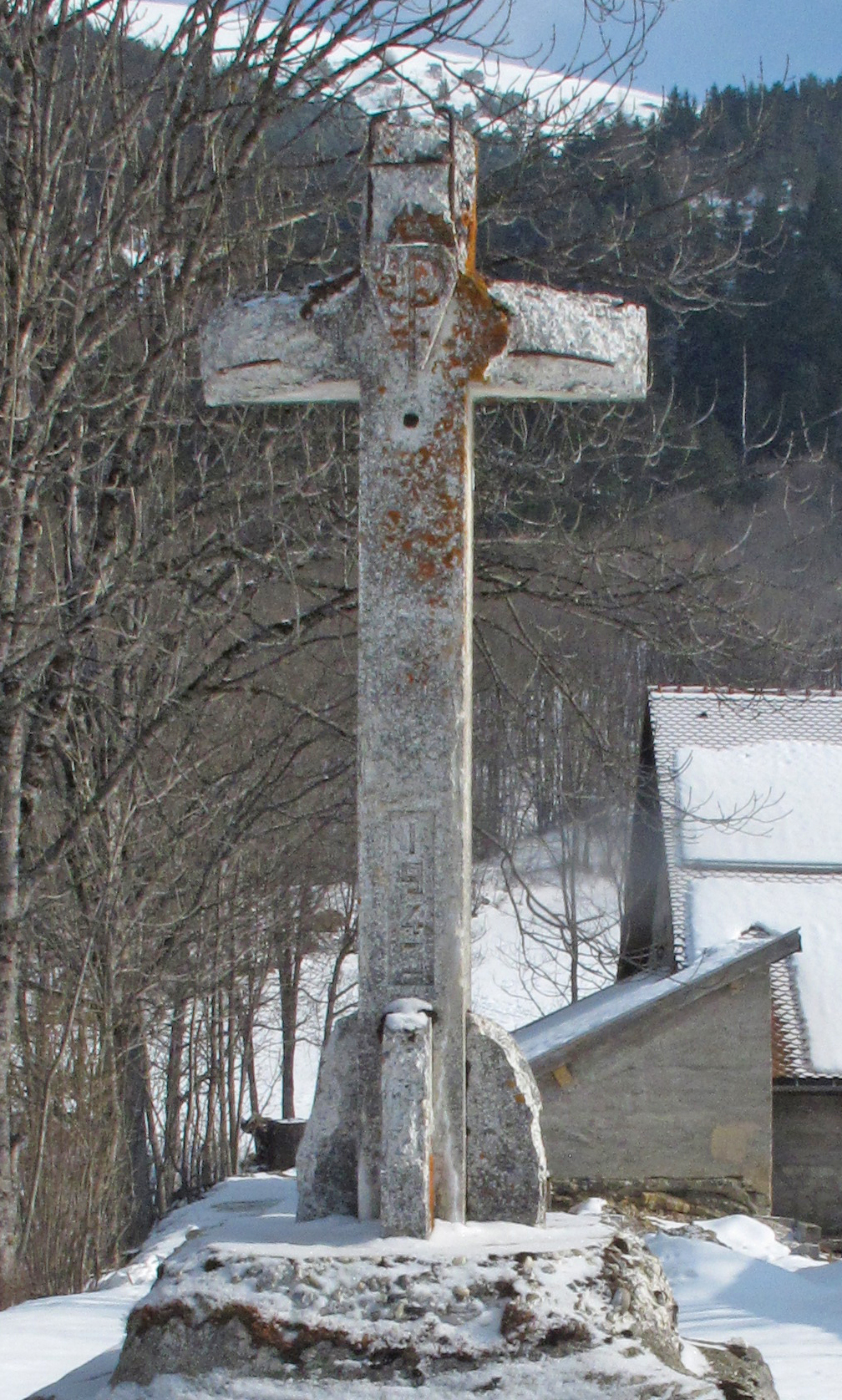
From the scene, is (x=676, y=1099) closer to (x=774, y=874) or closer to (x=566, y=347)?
(x=774, y=874)

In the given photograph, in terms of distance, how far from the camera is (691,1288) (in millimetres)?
6410

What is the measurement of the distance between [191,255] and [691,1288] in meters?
6.15

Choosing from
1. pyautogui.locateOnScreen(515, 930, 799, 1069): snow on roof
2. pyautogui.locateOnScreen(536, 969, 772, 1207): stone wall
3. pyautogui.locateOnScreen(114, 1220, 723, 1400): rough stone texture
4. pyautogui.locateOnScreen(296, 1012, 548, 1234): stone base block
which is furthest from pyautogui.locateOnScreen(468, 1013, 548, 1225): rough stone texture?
pyautogui.locateOnScreen(536, 969, 772, 1207): stone wall

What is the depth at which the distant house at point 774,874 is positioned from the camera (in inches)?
528

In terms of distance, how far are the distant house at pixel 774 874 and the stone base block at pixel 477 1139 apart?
8033mm

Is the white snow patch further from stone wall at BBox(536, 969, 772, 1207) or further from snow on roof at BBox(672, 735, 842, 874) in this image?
snow on roof at BBox(672, 735, 842, 874)

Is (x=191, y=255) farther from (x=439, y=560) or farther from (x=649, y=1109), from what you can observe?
(x=649, y=1109)

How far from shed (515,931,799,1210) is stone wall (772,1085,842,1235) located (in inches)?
25.6

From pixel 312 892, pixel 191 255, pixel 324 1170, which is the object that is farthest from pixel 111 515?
pixel 312 892

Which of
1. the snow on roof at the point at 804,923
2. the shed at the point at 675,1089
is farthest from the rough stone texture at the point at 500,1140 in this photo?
the snow on roof at the point at 804,923

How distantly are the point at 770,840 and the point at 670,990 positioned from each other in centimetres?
301

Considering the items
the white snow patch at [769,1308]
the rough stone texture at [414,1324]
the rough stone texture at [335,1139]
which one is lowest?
the white snow patch at [769,1308]

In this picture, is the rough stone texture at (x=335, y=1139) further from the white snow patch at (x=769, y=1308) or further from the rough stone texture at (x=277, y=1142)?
the rough stone texture at (x=277, y=1142)

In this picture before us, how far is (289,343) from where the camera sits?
375 centimetres
